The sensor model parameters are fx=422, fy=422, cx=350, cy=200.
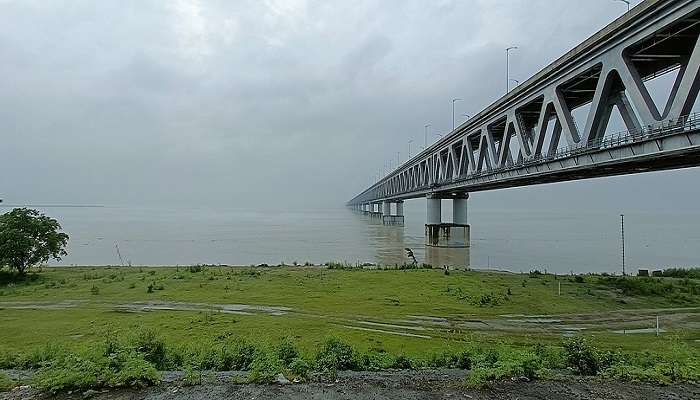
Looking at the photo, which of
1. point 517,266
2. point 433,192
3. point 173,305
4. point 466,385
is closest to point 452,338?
point 466,385

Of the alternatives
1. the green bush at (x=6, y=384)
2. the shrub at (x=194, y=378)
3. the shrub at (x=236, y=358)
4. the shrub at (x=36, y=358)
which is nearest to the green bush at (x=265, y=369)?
the shrub at (x=236, y=358)

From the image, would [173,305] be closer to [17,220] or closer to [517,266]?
[17,220]

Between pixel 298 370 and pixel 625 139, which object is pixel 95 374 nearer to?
pixel 298 370

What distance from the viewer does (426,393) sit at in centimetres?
704

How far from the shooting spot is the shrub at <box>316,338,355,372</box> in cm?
847

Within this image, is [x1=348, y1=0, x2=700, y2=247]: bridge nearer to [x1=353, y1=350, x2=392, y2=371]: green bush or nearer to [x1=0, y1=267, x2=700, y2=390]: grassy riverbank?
[x1=0, y1=267, x2=700, y2=390]: grassy riverbank

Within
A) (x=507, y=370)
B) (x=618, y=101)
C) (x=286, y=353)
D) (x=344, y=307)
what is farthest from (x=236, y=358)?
(x=618, y=101)

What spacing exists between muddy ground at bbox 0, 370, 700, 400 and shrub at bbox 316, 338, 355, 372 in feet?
2.76

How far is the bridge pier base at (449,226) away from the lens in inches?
2474

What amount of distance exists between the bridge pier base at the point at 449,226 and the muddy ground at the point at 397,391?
5570 centimetres

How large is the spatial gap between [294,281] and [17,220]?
19720mm

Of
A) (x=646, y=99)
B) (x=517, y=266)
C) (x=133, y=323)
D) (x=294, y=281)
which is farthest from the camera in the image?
(x=517, y=266)

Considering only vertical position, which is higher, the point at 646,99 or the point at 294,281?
the point at 646,99

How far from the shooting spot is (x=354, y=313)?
17.5 meters
